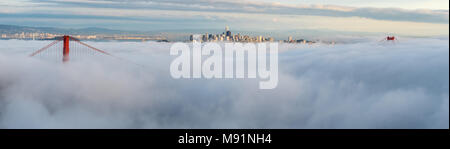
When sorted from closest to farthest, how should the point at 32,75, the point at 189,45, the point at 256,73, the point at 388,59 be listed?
the point at 388,59, the point at 32,75, the point at 256,73, the point at 189,45

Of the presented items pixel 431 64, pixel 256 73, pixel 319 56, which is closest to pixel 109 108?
pixel 256 73

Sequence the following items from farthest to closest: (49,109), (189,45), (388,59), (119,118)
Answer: (189,45) → (119,118) → (49,109) → (388,59)

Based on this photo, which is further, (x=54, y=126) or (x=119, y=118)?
(x=119, y=118)

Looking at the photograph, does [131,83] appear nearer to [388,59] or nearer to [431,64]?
[388,59]

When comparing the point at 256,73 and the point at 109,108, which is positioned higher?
the point at 256,73

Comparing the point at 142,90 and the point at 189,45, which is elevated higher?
the point at 189,45

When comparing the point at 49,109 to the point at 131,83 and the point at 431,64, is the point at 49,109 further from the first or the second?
the point at 431,64

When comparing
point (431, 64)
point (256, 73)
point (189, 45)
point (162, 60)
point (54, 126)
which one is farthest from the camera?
point (189, 45)

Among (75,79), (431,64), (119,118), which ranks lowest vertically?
(119,118)

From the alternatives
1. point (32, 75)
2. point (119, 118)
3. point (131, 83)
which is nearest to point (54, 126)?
point (119, 118)
